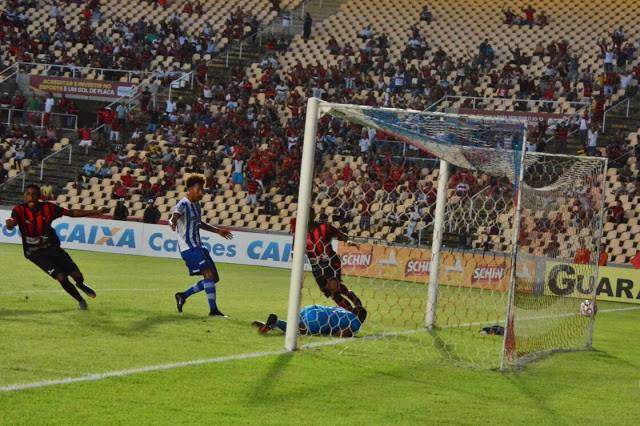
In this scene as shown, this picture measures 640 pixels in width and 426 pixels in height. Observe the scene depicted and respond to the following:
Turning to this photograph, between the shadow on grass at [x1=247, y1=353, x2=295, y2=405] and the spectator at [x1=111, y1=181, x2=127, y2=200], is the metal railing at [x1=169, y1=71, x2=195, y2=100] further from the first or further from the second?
the shadow on grass at [x1=247, y1=353, x2=295, y2=405]

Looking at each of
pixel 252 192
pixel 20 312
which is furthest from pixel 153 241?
pixel 20 312

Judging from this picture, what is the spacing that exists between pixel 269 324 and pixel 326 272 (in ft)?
4.29

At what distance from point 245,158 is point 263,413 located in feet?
94.2

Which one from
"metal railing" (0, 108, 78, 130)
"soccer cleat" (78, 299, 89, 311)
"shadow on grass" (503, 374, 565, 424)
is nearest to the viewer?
"shadow on grass" (503, 374, 565, 424)

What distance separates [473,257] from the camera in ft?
76.2

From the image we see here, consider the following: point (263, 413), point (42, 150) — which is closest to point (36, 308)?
point (263, 413)

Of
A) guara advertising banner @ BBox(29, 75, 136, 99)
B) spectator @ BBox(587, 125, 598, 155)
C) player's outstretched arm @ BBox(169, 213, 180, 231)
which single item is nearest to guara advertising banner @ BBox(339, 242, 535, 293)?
player's outstretched arm @ BBox(169, 213, 180, 231)

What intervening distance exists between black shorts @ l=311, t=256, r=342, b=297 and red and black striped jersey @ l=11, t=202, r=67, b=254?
358 cm

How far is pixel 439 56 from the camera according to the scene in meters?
40.8

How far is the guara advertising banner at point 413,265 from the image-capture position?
23417 millimetres

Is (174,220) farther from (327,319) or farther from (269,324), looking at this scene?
(327,319)

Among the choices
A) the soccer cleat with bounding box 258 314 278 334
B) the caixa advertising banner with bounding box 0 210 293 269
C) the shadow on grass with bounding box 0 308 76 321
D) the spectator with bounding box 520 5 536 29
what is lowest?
the shadow on grass with bounding box 0 308 76 321

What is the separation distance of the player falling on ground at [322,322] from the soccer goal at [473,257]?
160 mm

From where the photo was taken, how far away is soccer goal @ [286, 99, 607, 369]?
1097 cm
